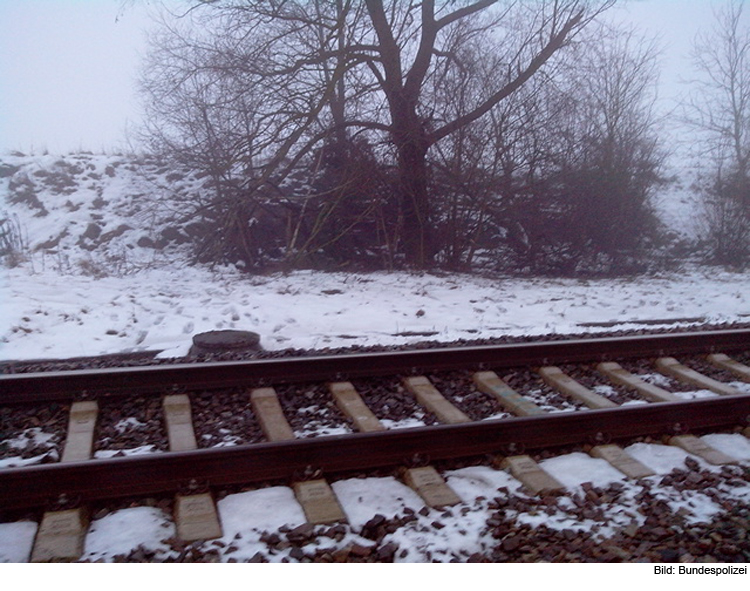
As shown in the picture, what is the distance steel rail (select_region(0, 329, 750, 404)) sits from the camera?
4.80m

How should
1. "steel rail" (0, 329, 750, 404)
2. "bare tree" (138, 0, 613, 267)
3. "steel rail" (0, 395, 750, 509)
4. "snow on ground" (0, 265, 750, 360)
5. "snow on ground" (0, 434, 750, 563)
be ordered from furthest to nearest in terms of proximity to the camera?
1. "bare tree" (138, 0, 613, 267)
2. "snow on ground" (0, 265, 750, 360)
3. "steel rail" (0, 329, 750, 404)
4. "steel rail" (0, 395, 750, 509)
5. "snow on ground" (0, 434, 750, 563)

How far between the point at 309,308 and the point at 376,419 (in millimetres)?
3754

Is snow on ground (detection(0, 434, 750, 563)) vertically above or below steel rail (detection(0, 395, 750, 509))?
below

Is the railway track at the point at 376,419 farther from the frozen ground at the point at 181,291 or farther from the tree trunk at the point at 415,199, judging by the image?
the tree trunk at the point at 415,199

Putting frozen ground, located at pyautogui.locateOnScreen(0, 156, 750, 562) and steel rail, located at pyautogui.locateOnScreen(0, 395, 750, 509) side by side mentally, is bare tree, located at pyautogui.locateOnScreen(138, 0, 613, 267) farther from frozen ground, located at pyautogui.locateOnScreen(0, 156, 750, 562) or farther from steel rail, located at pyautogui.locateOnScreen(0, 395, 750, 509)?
steel rail, located at pyautogui.locateOnScreen(0, 395, 750, 509)

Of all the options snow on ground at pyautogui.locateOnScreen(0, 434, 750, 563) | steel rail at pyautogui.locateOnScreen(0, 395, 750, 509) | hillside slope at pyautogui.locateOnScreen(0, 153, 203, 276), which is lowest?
snow on ground at pyautogui.locateOnScreen(0, 434, 750, 563)

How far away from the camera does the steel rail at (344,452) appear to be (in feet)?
11.5

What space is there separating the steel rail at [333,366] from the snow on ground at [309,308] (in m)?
1.28

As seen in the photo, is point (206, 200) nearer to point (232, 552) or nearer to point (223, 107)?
point (223, 107)

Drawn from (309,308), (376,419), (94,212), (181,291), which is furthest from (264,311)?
(94,212)

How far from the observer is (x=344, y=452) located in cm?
395

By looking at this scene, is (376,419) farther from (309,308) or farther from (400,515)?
(309,308)

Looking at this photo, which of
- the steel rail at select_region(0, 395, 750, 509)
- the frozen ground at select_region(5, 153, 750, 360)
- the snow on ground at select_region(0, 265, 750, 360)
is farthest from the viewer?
the frozen ground at select_region(5, 153, 750, 360)

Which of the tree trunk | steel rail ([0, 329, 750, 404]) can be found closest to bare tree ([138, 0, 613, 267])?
the tree trunk
